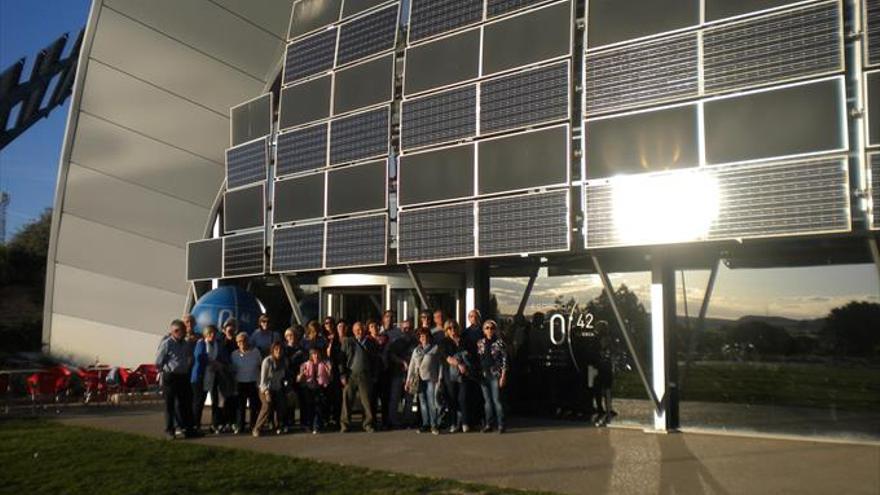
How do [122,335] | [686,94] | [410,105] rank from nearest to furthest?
[686,94] < [410,105] < [122,335]

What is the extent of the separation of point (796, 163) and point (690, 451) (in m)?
3.70

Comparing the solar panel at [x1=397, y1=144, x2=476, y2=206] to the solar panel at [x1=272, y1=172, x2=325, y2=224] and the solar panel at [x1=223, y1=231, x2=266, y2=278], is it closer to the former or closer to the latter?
the solar panel at [x1=272, y1=172, x2=325, y2=224]

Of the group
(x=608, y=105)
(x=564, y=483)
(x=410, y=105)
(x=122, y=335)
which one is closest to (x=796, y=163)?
(x=608, y=105)

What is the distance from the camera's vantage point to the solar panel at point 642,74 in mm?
10500

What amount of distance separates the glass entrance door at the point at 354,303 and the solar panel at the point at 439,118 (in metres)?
3.34

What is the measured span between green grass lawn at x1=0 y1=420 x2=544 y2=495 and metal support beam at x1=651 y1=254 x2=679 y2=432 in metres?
4.59

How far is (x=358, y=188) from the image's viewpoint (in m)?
14.6

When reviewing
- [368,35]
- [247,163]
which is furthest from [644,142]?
[247,163]

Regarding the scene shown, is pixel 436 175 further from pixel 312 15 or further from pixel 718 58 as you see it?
pixel 312 15

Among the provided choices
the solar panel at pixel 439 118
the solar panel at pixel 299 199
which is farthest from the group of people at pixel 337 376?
the solar panel at pixel 299 199

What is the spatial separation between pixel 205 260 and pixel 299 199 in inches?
161

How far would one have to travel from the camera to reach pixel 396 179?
14.1m

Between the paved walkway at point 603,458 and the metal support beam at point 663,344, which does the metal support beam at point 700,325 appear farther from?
the paved walkway at point 603,458

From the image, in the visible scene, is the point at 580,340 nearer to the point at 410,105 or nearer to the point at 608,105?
the point at 608,105
